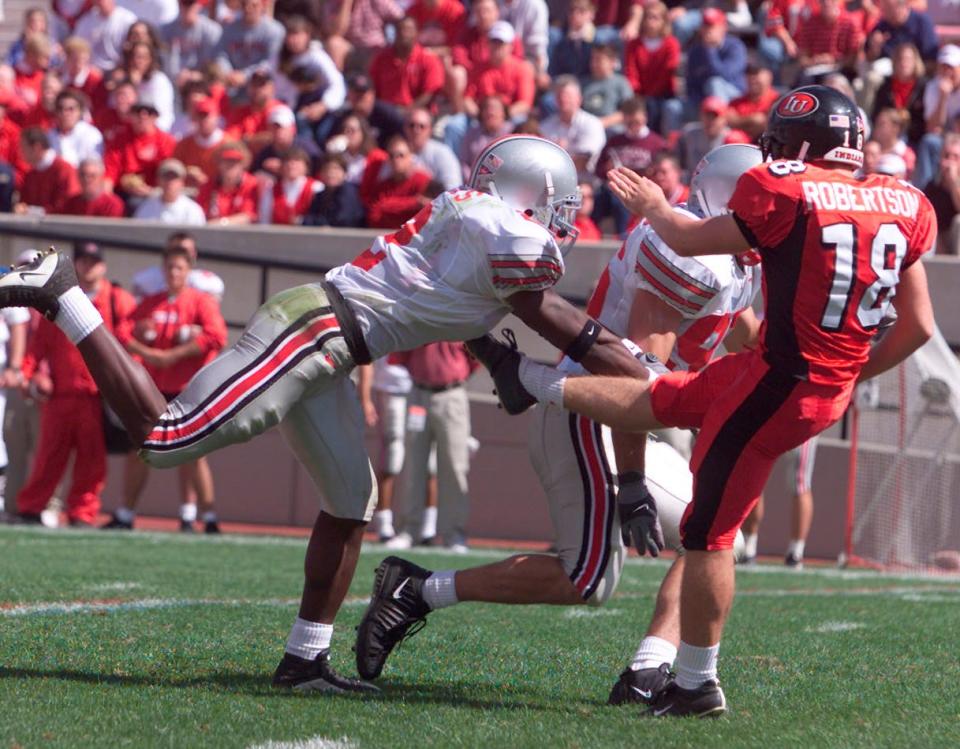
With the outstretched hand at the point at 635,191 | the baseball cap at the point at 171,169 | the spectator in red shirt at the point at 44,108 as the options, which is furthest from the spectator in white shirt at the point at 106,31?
the outstretched hand at the point at 635,191

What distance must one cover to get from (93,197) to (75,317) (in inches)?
320

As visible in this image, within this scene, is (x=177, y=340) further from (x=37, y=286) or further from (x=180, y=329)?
(x=37, y=286)

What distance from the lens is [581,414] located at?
157 inches

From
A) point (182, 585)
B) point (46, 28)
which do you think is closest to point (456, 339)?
point (182, 585)

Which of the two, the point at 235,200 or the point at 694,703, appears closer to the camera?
the point at 694,703

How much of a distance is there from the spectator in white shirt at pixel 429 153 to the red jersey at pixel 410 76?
4.29 feet

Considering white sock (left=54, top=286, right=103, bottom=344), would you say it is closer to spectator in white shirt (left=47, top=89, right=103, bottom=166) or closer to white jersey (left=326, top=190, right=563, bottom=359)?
A: white jersey (left=326, top=190, right=563, bottom=359)

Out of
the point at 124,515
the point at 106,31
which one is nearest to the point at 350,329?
the point at 124,515

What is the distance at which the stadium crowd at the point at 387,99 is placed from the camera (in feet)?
37.3

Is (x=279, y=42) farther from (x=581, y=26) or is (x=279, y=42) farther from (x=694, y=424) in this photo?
(x=694, y=424)

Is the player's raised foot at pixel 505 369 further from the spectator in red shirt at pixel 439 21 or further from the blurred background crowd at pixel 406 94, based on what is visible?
the spectator in red shirt at pixel 439 21

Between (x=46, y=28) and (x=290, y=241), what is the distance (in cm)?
426

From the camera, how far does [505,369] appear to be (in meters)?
4.03

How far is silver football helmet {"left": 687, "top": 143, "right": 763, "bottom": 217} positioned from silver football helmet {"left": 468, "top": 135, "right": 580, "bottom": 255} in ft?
1.46
